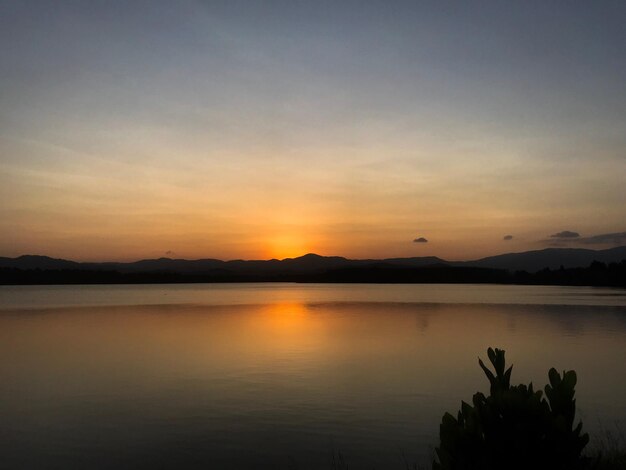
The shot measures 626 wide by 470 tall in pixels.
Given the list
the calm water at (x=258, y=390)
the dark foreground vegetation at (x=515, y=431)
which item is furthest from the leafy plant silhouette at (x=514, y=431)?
the calm water at (x=258, y=390)

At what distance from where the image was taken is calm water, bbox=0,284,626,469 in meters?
19.6

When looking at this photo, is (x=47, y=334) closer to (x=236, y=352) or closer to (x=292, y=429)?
(x=236, y=352)

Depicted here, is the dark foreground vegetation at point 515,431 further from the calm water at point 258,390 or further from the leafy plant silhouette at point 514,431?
the calm water at point 258,390

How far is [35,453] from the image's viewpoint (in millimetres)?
19281

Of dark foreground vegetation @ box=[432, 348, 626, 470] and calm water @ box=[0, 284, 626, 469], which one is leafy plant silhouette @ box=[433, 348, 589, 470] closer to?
dark foreground vegetation @ box=[432, 348, 626, 470]

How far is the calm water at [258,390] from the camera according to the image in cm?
1964

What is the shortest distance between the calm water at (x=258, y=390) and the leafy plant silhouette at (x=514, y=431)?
12966 mm

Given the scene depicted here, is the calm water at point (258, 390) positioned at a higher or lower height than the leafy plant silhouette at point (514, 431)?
lower

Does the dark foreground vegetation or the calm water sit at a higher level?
the dark foreground vegetation

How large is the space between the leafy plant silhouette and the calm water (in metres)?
13.0

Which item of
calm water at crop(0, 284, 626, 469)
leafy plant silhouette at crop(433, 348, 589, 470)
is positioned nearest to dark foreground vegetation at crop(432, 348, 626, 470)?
leafy plant silhouette at crop(433, 348, 589, 470)

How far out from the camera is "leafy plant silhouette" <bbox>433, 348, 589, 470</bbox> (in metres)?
5.74

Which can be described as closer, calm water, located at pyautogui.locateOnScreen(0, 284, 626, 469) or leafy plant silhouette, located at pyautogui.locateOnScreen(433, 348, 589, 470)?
leafy plant silhouette, located at pyautogui.locateOnScreen(433, 348, 589, 470)

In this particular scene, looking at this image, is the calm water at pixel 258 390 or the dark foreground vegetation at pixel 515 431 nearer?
the dark foreground vegetation at pixel 515 431
